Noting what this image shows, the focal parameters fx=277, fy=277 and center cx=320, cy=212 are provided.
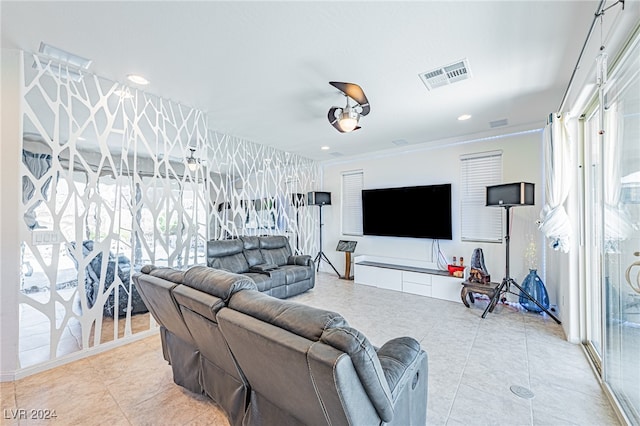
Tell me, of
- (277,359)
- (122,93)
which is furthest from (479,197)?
(122,93)

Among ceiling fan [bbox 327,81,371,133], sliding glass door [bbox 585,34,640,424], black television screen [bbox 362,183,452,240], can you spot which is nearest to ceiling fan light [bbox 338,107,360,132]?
ceiling fan [bbox 327,81,371,133]

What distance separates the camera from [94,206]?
284 centimetres

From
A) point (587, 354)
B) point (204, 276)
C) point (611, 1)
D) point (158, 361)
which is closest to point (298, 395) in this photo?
point (204, 276)

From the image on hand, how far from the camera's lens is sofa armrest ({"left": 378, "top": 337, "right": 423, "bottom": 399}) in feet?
4.25

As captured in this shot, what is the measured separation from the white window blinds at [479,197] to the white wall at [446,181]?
0.08 metres

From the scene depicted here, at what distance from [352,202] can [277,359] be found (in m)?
5.30

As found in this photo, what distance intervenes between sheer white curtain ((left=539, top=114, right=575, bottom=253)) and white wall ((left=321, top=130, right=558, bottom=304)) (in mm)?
1159

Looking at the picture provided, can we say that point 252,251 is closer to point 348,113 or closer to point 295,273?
point 295,273

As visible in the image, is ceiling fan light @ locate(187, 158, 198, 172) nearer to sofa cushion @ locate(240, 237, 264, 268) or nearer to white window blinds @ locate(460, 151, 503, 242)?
sofa cushion @ locate(240, 237, 264, 268)

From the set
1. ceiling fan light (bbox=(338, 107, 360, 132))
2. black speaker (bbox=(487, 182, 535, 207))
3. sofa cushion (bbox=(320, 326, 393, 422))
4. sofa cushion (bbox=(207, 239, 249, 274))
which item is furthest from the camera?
sofa cushion (bbox=(207, 239, 249, 274))

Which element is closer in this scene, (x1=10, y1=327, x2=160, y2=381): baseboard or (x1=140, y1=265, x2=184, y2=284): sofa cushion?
(x1=140, y1=265, x2=184, y2=284): sofa cushion

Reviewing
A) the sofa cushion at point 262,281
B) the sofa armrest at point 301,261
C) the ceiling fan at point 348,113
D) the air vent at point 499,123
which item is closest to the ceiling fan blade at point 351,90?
the ceiling fan at point 348,113

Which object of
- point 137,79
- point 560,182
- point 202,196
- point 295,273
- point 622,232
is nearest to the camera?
point 622,232

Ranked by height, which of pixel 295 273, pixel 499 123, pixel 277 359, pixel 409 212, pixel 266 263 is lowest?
pixel 295 273
